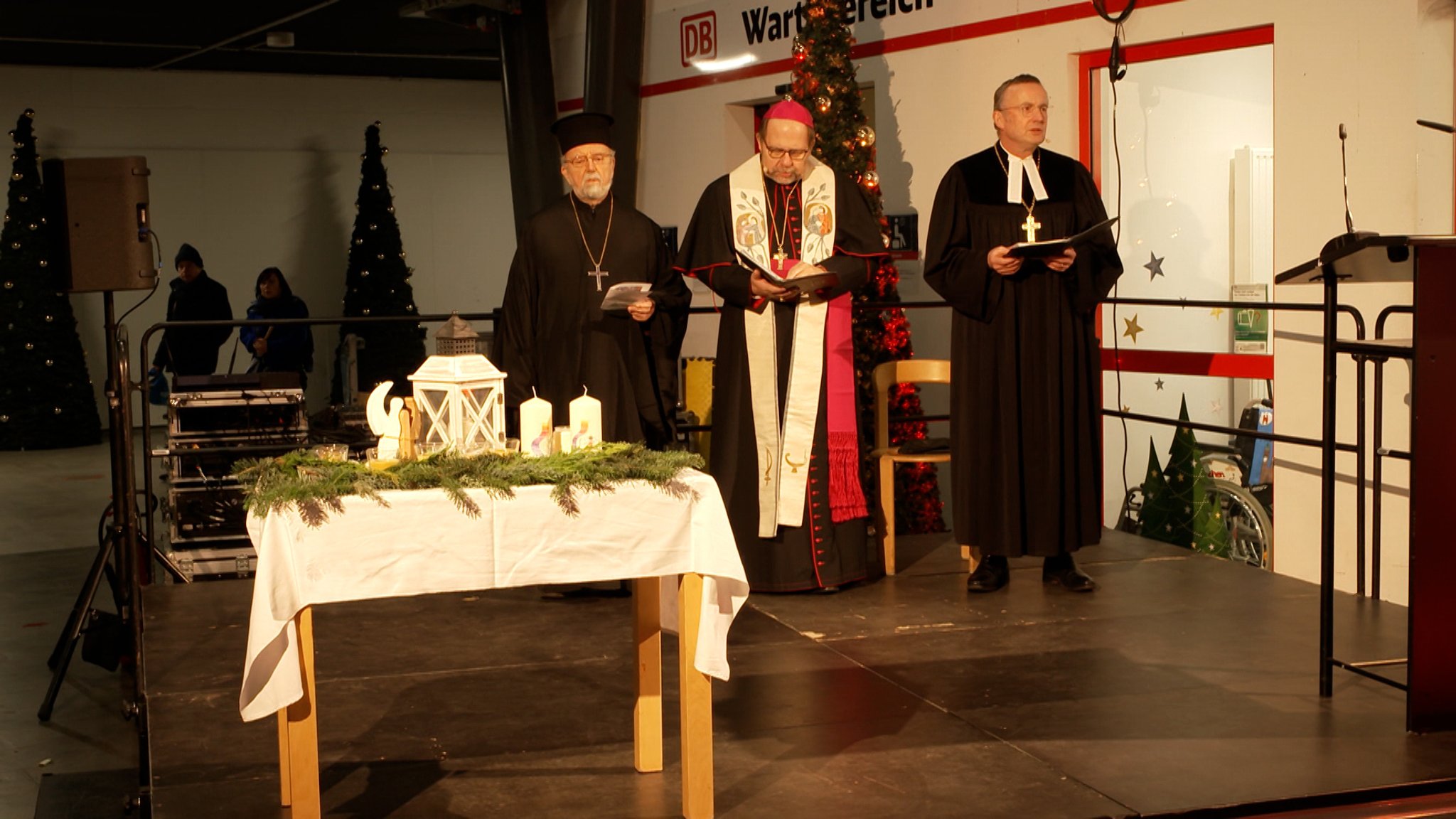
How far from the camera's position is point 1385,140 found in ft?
19.1

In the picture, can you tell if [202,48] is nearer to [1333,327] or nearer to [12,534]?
[12,534]

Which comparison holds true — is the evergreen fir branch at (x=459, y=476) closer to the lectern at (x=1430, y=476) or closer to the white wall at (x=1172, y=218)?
the lectern at (x=1430, y=476)

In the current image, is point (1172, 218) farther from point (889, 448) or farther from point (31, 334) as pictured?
point (31, 334)

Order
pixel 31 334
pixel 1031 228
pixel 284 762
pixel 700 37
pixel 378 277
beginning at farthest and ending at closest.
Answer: pixel 378 277 → pixel 31 334 → pixel 700 37 → pixel 1031 228 → pixel 284 762

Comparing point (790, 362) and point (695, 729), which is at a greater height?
point (790, 362)

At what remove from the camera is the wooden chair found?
5.83 m

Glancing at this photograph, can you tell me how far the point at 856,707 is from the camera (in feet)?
13.4

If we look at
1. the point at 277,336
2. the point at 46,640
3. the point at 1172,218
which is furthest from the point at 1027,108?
the point at 277,336

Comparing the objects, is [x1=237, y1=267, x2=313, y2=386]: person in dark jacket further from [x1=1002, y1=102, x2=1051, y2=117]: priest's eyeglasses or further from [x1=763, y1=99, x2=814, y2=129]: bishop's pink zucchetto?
[x1=1002, y1=102, x2=1051, y2=117]: priest's eyeglasses

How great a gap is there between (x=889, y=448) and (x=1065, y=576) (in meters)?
0.90

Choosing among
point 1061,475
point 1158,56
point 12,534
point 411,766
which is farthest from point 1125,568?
point 12,534

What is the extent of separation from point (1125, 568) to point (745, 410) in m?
1.57

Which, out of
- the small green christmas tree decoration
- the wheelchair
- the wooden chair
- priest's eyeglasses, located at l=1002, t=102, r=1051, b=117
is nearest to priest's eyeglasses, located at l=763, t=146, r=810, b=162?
priest's eyeglasses, located at l=1002, t=102, r=1051, b=117

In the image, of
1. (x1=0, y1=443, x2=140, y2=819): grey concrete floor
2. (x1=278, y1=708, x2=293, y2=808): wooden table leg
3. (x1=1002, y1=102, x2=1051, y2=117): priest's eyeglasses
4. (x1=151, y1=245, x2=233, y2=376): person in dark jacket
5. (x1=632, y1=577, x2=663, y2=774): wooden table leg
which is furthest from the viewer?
(x1=151, y1=245, x2=233, y2=376): person in dark jacket
